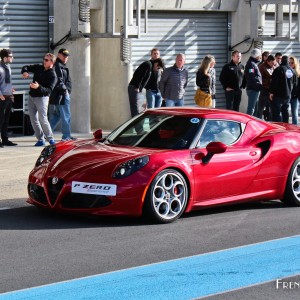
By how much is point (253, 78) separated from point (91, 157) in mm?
10483

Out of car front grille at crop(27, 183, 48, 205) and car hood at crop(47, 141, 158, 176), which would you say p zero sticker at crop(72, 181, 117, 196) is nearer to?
car hood at crop(47, 141, 158, 176)

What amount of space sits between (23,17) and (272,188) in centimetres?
938

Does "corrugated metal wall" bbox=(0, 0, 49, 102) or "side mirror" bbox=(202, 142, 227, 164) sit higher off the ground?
"corrugated metal wall" bbox=(0, 0, 49, 102)

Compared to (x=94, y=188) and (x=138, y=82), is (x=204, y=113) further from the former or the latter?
(x=138, y=82)

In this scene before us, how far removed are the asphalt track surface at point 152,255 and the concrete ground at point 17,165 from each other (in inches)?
34.8

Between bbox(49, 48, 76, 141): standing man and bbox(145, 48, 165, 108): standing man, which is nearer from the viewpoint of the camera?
bbox(49, 48, 76, 141): standing man

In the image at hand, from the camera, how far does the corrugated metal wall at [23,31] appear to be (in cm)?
1938

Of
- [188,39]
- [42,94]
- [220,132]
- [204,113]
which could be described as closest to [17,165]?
[42,94]

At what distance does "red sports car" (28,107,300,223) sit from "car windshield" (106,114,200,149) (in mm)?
11

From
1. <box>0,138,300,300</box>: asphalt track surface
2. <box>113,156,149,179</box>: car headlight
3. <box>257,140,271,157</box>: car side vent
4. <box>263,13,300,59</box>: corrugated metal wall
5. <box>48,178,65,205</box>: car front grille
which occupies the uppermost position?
<box>263,13,300,59</box>: corrugated metal wall

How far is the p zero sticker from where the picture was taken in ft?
33.5

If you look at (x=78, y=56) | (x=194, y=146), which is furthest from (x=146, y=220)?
(x=78, y=56)

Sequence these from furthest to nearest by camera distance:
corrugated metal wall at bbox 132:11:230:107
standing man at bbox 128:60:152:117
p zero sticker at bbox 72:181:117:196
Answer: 1. corrugated metal wall at bbox 132:11:230:107
2. standing man at bbox 128:60:152:117
3. p zero sticker at bbox 72:181:117:196

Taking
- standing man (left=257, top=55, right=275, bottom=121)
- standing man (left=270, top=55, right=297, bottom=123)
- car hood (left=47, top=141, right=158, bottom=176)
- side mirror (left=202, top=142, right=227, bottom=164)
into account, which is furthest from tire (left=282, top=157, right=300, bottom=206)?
standing man (left=257, top=55, right=275, bottom=121)
